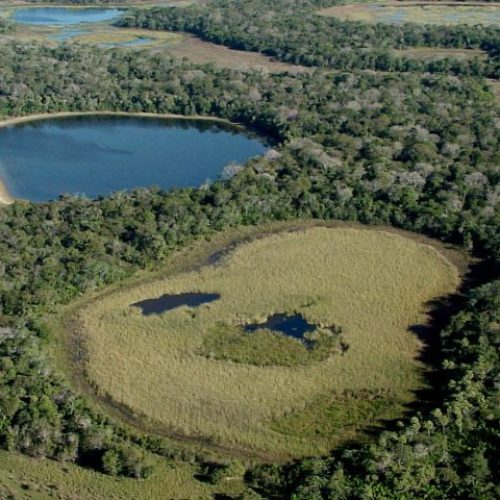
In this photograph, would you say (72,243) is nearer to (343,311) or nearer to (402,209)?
(343,311)

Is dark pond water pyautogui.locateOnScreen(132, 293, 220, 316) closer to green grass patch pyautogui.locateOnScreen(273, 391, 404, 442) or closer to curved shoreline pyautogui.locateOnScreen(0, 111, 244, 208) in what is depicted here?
green grass patch pyautogui.locateOnScreen(273, 391, 404, 442)

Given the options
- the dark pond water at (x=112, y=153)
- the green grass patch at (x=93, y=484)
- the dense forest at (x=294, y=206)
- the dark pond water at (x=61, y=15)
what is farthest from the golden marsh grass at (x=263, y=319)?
the dark pond water at (x=61, y=15)

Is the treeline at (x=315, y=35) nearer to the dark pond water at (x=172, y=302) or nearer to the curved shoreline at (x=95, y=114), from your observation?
the curved shoreline at (x=95, y=114)

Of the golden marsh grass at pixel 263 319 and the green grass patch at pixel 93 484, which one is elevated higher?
the golden marsh grass at pixel 263 319

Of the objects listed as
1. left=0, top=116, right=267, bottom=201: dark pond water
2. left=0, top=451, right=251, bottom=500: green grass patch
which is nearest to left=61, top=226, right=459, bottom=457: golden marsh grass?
left=0, top=451, right=251, bottom=500: green grass patch

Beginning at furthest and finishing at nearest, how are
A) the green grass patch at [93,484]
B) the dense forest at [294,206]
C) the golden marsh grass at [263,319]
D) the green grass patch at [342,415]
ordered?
the golden marsh grass at [263,319] < the green grass patch at [342,415] < the dense forest at [294,206] < the green grass patch at [93,484]

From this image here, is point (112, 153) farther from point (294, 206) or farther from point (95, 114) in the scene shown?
point (294, 206)

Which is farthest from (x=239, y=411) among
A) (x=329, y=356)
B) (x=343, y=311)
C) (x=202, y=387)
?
(x=343, y=311)
